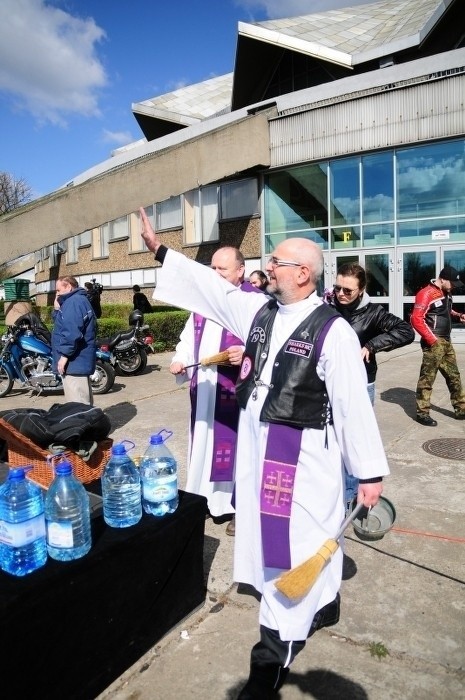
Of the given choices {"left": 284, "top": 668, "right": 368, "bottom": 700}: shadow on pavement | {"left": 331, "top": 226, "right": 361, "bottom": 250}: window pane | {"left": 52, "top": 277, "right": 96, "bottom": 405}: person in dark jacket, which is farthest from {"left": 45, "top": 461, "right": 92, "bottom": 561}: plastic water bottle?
{"left": 331, "top": 226, "right": 361, "bottom": 250}: window pane

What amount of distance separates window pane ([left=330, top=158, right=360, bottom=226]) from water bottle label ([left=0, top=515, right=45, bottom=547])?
14.4 m

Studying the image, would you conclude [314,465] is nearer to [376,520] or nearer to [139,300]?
[376,520]

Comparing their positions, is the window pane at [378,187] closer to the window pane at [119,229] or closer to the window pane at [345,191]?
the window pane at [345,191]

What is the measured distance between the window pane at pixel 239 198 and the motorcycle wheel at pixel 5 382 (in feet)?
35.1

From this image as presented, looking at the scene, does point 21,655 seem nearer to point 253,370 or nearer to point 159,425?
point 253,370

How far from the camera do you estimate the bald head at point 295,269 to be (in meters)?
2.37

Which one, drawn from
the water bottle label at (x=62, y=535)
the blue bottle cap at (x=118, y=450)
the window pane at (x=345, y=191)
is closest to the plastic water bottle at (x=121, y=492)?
the blue bottle cap at (x=118, y=450)

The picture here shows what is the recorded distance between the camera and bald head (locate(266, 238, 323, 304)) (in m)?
2.37

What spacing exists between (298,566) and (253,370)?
2.83ft

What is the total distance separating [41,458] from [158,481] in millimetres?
1022

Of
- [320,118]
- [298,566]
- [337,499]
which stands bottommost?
[298,566]

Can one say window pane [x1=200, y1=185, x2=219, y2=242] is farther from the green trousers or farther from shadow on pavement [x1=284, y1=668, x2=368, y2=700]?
shadow on pavement [x1=284, y1=668, x2=368, y2=700]

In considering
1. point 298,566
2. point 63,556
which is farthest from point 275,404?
point 63,556

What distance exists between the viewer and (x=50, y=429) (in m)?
3.34
